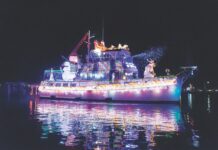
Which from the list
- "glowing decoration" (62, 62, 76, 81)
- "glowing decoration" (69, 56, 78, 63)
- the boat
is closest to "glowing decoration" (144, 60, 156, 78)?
the boat

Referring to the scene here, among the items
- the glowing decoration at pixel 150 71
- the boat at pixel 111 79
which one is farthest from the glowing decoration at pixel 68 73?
the glowing decoration at pixel 150 71

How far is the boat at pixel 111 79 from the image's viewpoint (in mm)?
48094

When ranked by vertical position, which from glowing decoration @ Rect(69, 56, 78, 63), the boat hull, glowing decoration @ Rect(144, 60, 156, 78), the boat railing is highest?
glowing decoration @ Rect(69, 56, 78, 63)

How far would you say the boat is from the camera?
48.1 m

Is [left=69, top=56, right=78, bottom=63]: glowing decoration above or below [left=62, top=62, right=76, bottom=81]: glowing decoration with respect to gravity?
above

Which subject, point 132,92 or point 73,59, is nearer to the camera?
point 132,92

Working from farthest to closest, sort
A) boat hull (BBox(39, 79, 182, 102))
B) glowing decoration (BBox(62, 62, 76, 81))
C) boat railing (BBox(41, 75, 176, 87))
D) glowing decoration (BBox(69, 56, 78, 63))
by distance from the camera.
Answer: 1. glowing decoration (BBox(69, 56, 78, 63))
2. glowing decoration (BBox(62, 62, 76, 81))
3. boat railing (BBox(41, 75, 176, 87))
4. boat hull (BBox(39, 79, 182, 102))

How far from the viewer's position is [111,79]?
54406 mm

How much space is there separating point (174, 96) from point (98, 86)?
1177 centimetres

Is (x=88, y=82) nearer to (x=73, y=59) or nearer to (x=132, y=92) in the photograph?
(x=132, y=92)

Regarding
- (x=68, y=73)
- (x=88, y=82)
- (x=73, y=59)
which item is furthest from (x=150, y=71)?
(x=73, y=59)

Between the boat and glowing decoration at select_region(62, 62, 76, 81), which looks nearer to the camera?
the boat

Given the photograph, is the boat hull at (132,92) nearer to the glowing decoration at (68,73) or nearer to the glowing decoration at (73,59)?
the glowing decoration at (68,73)

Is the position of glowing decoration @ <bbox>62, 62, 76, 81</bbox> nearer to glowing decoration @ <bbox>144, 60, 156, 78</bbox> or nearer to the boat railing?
the boat railing
